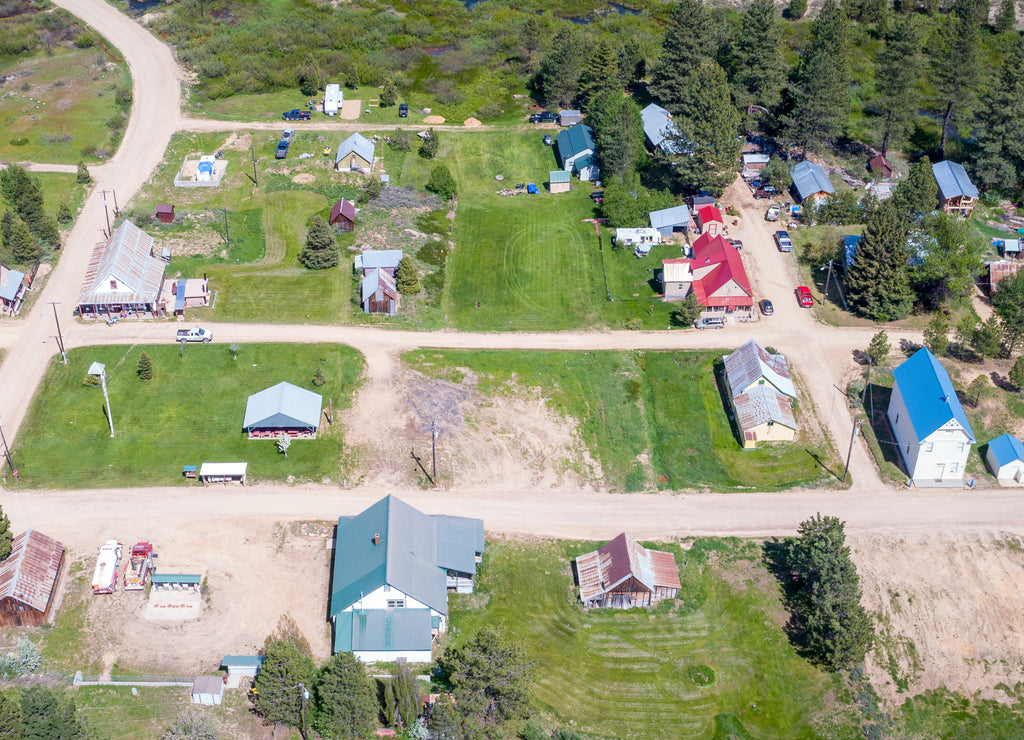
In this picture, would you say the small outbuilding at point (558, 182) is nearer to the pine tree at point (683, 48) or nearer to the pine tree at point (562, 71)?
the pine tree at point (683, 48)

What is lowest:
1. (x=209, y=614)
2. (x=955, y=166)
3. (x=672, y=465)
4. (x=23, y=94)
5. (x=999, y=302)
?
(x=209, y=614)

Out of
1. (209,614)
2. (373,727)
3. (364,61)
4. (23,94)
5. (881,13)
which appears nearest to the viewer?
(373,727)

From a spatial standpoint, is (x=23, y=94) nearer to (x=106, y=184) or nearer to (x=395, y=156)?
(x=106, y=184)

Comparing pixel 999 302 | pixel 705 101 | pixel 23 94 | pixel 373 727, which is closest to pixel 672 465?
pixel 373 727

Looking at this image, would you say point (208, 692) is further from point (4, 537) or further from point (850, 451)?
point (850, 451)

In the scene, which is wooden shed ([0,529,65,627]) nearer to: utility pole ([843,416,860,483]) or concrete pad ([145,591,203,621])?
concrete pad ([145,591,203,621])

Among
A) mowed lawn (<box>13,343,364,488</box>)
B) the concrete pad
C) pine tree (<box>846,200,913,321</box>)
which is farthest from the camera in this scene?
pine tree (<box>846,200,913,321</box>)

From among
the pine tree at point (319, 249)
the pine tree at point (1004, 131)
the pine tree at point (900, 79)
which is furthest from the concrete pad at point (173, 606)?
the pine tree at point (900, 79)

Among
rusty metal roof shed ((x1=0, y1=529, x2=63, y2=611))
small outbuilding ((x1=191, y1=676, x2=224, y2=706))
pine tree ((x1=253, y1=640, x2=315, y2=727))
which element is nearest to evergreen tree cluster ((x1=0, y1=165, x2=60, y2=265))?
rusty metal roof shed ((x1=0, y1=529, x2=63, y2=611))
